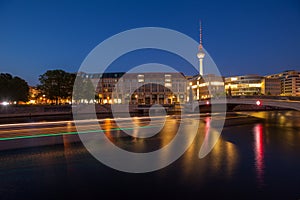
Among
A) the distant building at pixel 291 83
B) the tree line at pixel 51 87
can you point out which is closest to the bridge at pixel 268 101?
the tree line at pixel 51 87

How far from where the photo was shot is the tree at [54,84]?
67562mm

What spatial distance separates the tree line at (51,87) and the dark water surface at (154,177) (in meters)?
53.0

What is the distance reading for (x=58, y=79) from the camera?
68.2 meters

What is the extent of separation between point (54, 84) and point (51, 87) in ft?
4.49

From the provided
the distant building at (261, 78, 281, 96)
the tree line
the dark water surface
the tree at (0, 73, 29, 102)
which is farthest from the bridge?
the distant building at (261, 78, 281, 96)

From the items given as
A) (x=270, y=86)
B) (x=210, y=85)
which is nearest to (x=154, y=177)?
(x=210, y=85)

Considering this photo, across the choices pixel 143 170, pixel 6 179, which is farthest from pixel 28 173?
pixel 143 170

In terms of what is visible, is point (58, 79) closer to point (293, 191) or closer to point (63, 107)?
point (63, 107)

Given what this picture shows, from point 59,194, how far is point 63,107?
58108 millimetres

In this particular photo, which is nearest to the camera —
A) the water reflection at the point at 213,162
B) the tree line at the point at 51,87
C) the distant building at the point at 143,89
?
the water reflection at the point at 213,162

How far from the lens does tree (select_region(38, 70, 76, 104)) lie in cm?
6756

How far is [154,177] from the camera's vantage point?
1023 cm

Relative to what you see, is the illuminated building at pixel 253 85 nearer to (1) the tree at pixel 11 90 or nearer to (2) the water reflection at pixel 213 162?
(1) the tree at pixel 11 90

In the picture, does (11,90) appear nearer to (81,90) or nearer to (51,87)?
(51,87)
